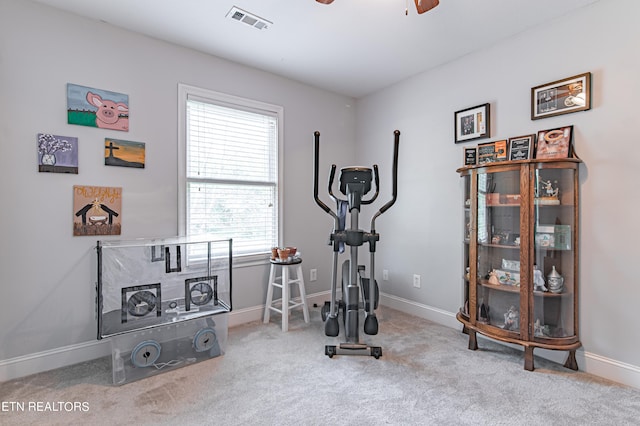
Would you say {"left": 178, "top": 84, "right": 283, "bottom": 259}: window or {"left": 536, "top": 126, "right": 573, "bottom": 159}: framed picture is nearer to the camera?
{"left": 536, "top": 126, "right": 573, "bottom": 159}: framed picture

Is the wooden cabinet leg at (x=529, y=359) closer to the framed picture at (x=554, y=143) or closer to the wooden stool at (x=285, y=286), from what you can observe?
the framed picture at (x=554, y=143)

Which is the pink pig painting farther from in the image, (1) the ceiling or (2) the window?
(1) the ceiling

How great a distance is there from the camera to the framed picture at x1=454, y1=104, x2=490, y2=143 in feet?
9.44

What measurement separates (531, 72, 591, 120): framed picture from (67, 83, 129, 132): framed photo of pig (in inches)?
127

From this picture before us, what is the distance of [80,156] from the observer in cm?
240

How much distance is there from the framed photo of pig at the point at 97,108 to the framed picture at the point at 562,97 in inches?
127

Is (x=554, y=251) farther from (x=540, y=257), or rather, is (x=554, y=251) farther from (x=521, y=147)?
(x=521, y=147)

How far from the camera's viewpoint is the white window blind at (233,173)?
2.98 m

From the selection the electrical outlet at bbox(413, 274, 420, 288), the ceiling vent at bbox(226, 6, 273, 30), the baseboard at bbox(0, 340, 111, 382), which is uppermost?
the ceiling vent at bbox(226, 6, 273, 30)

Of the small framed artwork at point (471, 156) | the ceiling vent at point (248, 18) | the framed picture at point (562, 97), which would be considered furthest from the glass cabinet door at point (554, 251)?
the ceiling vent at point (248, 18)

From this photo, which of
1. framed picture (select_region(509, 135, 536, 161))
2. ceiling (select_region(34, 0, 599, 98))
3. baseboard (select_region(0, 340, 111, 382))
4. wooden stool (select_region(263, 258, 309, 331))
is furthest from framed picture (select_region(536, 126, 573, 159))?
baseboard (select_region(0, 340, 111, 382))

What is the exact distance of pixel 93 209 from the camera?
2.45 meters

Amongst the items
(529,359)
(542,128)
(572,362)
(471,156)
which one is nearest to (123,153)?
(471,156)

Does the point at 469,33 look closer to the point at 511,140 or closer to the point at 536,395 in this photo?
the point at 511,140
